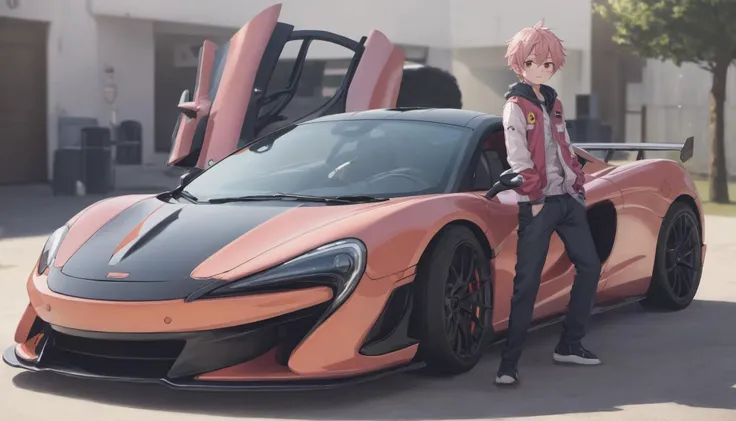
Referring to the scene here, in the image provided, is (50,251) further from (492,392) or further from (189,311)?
(492,392)

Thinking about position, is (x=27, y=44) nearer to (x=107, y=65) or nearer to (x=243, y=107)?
(x=107, y=65)

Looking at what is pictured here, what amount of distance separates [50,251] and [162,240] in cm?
63

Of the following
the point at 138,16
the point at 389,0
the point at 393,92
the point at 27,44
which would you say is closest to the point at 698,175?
the point at 389,0

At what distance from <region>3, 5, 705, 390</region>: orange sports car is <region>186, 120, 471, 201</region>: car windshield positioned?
0.01 metres

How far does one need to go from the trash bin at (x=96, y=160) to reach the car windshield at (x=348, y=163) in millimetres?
13503

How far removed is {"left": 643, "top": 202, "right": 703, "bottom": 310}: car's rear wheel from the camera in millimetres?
7699

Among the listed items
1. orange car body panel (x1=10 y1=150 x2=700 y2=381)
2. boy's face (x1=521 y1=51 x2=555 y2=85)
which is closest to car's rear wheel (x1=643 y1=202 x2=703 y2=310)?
orange car body panel (x1=10 y1=150 x2=700 y2=381)

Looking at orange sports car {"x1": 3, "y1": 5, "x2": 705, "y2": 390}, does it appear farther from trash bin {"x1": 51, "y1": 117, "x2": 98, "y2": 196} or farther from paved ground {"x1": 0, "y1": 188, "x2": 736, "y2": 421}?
trash bin {"x1": 51, "y1": 117, "x2": 98, "y2": 196}

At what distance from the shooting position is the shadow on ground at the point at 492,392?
17.2 feet

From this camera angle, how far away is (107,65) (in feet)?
78.1

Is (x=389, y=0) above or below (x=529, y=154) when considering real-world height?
above

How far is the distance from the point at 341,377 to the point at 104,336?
0.96 meters

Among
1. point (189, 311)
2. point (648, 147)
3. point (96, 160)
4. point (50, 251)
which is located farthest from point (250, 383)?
point (96, 160)

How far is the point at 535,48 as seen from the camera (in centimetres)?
578
